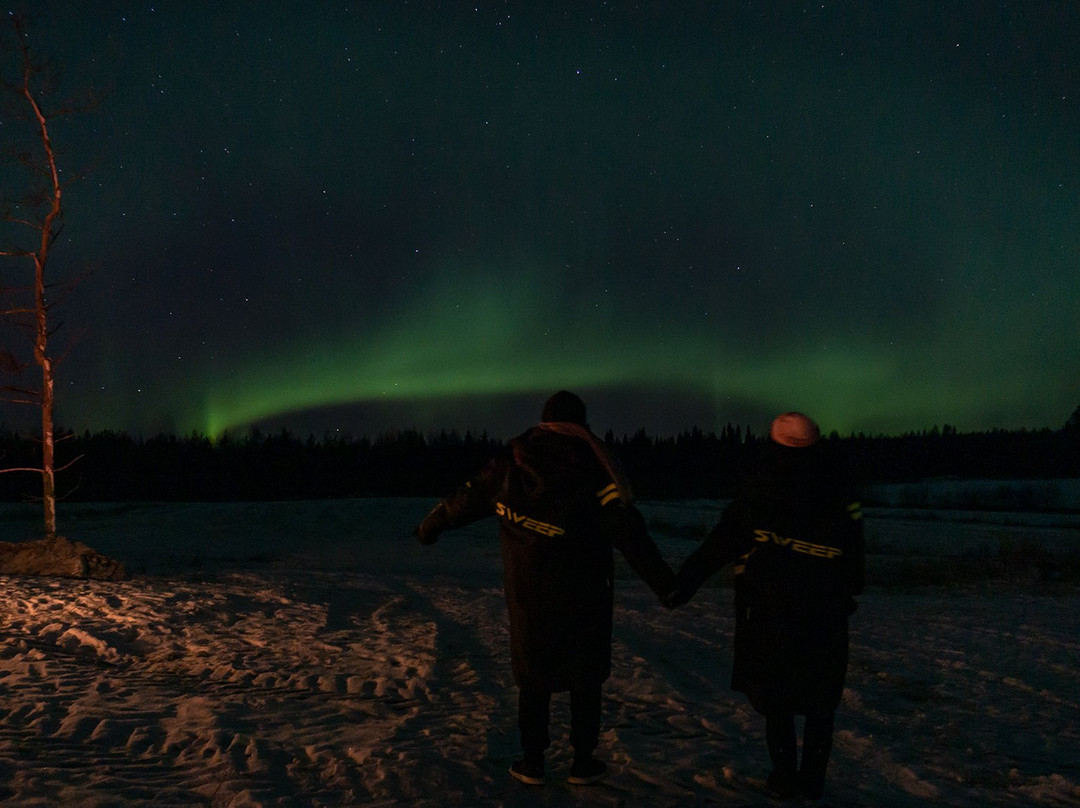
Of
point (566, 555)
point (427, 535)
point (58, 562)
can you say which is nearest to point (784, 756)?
point (566, 555)

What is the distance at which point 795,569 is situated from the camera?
14.2 ft

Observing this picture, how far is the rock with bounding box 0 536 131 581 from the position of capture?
13500 mm

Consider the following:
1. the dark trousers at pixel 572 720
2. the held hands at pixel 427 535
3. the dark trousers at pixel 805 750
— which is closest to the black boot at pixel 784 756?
the dark trousers at pixel 805 750

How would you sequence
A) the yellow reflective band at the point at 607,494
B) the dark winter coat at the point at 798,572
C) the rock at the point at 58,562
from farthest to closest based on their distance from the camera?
the rock at the point at 58,562 < the yellow reflective band at the point at 607,494 < the dark winter coat at the point at 798,572

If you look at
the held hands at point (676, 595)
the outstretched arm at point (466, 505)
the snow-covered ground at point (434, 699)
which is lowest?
the snow-covered ground at point (434, 699)

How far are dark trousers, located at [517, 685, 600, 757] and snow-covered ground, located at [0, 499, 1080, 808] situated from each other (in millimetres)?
220

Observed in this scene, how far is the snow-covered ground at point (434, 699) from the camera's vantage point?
15.9 ft

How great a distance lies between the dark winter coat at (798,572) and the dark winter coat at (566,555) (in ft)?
1.59

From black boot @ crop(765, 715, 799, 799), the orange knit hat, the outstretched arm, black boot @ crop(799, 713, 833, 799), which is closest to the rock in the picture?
the outstretched arm

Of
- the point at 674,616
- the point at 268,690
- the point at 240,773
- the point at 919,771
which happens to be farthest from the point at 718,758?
the point at 674,616

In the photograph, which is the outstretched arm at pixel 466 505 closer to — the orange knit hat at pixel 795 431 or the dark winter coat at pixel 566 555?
Result: the dark winter coat at pixel 566 555

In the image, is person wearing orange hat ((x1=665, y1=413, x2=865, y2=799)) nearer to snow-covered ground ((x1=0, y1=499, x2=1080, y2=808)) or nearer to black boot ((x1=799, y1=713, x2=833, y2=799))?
black boot ((x1=799, y1=713, x2=833, y2=799))

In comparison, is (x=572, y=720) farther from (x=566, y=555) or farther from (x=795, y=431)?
(x=795, y=431)

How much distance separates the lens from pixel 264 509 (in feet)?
106
